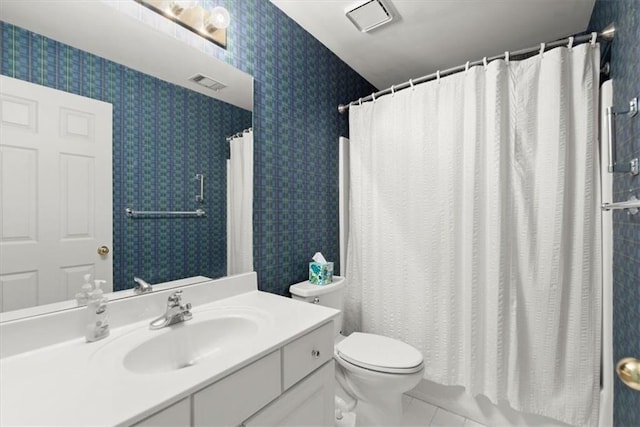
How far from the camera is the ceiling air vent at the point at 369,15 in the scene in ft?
5.11

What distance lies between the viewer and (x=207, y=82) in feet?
4.29

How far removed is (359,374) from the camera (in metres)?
1.43

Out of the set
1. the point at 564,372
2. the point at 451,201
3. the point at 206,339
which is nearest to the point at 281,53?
the point at 451,201

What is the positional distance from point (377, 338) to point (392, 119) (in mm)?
1314

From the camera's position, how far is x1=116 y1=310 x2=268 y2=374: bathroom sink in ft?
2.94

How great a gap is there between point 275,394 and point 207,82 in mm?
1236

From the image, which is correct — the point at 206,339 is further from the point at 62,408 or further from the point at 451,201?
the point at 451,201

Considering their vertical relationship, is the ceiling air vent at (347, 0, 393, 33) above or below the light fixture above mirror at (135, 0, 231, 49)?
above

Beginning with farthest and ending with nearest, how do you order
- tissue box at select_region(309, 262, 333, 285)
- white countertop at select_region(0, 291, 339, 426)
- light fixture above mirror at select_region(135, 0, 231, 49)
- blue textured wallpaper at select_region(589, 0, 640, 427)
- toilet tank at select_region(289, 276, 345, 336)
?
tissue box at select_region(309, 262, 333, 285), toilet tank at select_region(289, 276, 345, 336), light fixture above mirror at select_region(135, 0, 231, 49), blue textured wallpaper at select_region(589, 0, 640, 427), white countertop at select_region(0, 291, 339, 426)

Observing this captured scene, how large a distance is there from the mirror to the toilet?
71cm

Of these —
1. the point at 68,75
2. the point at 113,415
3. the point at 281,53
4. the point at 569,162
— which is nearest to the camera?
the point at 113,415

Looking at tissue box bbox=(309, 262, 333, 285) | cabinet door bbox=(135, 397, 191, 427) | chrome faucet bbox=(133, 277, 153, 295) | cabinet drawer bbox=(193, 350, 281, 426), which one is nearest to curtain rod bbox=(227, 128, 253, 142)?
chrome faucet bbox=(133, 277, 153, 295)

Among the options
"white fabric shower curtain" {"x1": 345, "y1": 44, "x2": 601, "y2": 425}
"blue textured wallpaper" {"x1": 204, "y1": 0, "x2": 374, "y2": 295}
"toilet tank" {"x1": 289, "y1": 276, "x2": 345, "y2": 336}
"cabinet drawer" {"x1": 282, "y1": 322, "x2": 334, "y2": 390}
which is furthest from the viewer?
"toilet tank" {"x1": 289, "y1": 276, "x2": 345, "y2": 336}

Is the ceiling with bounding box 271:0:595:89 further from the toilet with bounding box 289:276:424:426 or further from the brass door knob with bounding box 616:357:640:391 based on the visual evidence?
the brass door knob with bounding box 616:357:640:391
